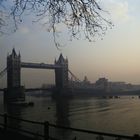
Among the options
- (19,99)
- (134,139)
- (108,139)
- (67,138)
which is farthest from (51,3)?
(19,99)

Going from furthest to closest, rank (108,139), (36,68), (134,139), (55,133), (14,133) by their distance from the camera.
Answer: (36,68) → (55,133) → (108,139) → (14,133) → (134,139)

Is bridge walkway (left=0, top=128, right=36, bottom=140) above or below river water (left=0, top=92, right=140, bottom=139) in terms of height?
above

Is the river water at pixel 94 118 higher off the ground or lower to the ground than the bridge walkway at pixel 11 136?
lower

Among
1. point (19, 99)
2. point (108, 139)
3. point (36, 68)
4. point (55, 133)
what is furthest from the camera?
point (36, 68)

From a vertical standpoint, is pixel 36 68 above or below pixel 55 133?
above

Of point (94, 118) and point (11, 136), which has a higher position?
point (11, 136)

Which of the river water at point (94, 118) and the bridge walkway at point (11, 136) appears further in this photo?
the river water at point (94, 118)

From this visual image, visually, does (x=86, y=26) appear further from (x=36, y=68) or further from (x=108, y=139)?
(x=36, y=68)

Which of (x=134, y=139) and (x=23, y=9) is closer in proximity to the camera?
(x=23, y=9)

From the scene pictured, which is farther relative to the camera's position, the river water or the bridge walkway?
the river water

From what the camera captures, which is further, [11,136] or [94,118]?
[94,118]

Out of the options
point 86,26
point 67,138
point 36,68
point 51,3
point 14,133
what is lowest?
point 67,138

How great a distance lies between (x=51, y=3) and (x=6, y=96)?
608ft

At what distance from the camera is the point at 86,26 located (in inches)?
313
